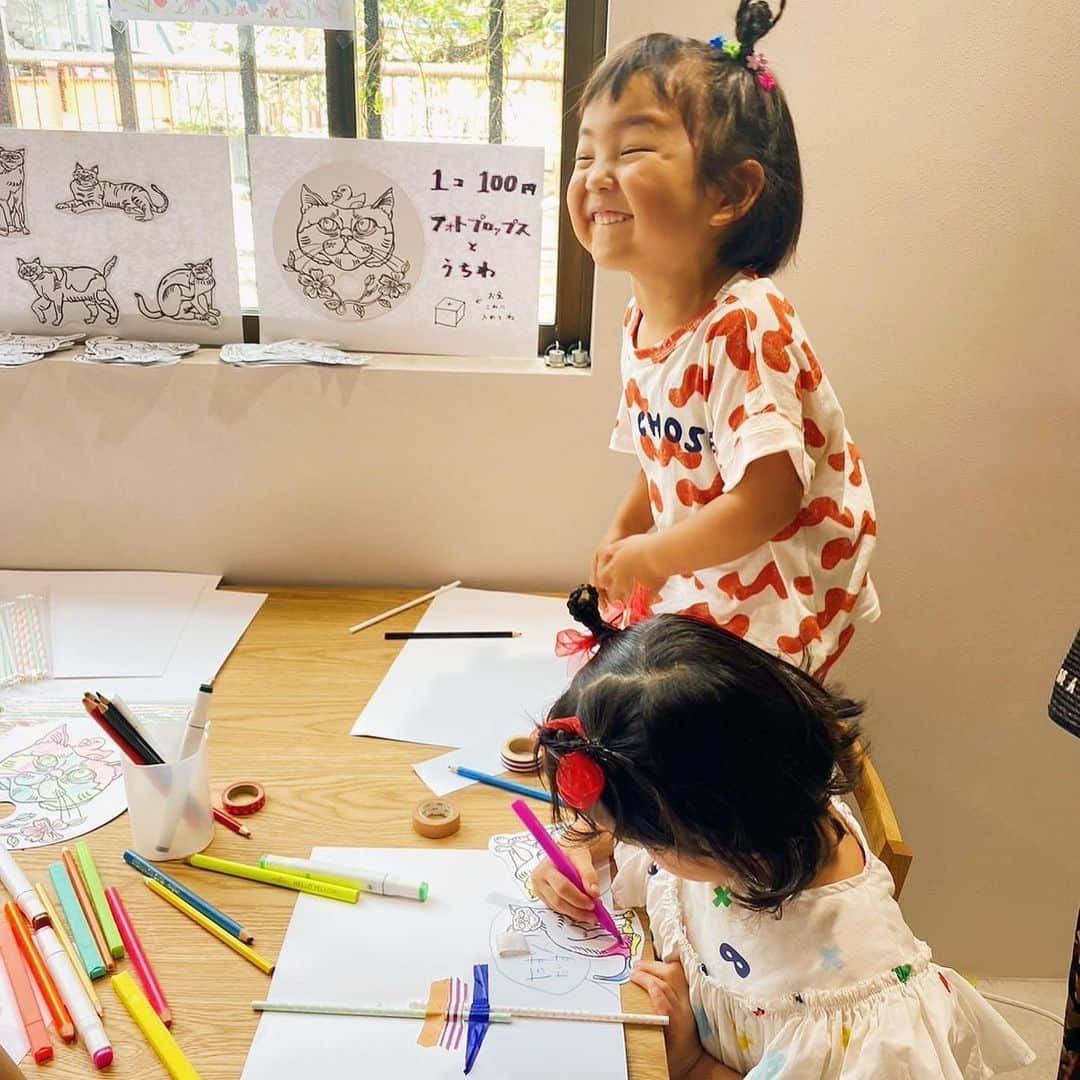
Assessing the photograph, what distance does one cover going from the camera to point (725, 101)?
0.86m

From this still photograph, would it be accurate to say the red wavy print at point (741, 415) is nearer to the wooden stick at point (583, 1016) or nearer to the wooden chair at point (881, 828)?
the wooden chair at point (881, 828)

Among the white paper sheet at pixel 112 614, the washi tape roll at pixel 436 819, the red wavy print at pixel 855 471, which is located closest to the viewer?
the washi tape roll at pixel 436 819

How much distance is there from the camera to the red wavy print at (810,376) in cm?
88

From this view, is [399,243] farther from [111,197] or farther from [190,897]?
[190,897]

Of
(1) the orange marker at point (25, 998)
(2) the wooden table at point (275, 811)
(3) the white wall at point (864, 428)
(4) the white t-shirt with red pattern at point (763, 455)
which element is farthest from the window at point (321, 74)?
(1) the orange marker at point (25, 998)

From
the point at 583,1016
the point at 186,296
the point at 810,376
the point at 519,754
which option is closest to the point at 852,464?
the point at 810,376

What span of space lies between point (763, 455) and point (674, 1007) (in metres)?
0.45

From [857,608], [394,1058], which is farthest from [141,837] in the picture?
[857,608]

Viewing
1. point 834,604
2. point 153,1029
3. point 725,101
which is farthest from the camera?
point 834,604

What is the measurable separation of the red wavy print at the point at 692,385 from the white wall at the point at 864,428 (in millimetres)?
322

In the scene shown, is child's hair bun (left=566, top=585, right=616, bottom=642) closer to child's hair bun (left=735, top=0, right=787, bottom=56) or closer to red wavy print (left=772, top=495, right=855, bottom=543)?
red wavy print (left=772, top=495, right=855, bottom=543)

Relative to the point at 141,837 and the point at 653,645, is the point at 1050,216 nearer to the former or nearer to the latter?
the point at 653,645

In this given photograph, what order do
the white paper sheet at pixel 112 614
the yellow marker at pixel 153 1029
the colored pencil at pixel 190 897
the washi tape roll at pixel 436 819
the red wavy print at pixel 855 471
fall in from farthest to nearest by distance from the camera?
the white paper sheet at pixel 112 614 < the red wavy print at pixel 855 471 < the washi tape roll at pixel 436 819 < the colored pencil at pixel 190 897 < the yellow marker at pixel 153 1029

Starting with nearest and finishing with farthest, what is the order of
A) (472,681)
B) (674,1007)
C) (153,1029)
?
(153,1029) < (674,1007) < (472,681)
